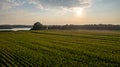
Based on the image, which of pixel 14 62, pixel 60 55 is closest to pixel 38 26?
pixel 60 55

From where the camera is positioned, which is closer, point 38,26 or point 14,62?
point 14,62

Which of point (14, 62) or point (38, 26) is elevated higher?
point (38, 26)

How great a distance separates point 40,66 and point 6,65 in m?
3.53

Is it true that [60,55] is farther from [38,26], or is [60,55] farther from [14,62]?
[38,26]

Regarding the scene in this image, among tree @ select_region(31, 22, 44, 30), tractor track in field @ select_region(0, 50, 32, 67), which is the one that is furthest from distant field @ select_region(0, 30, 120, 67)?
tree @ select_region(31, 22, 44, 30)

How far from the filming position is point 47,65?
15211 millimetres

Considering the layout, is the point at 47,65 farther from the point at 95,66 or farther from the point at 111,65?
the point at 111,65

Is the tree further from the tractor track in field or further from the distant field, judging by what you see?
the tractor track in field

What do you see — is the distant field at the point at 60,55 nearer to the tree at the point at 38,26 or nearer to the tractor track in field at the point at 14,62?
the tractor track in field at the point at 14,62

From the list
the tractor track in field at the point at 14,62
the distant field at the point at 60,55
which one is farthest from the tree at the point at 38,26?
the tractor track in field at the point at 14,62

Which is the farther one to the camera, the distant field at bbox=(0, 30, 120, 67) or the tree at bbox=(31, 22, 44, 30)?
the tree at bbox=(31, 22, 44, 30)

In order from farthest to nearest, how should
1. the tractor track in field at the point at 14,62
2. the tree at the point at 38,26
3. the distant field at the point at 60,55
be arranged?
1. the tree at the point at 38,26
2. the distant field at the point at 60,55
3. the tractor track in field at the point at 14,62

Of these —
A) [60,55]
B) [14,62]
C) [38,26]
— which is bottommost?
[60,55]

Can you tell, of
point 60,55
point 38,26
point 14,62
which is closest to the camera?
point 14,62
